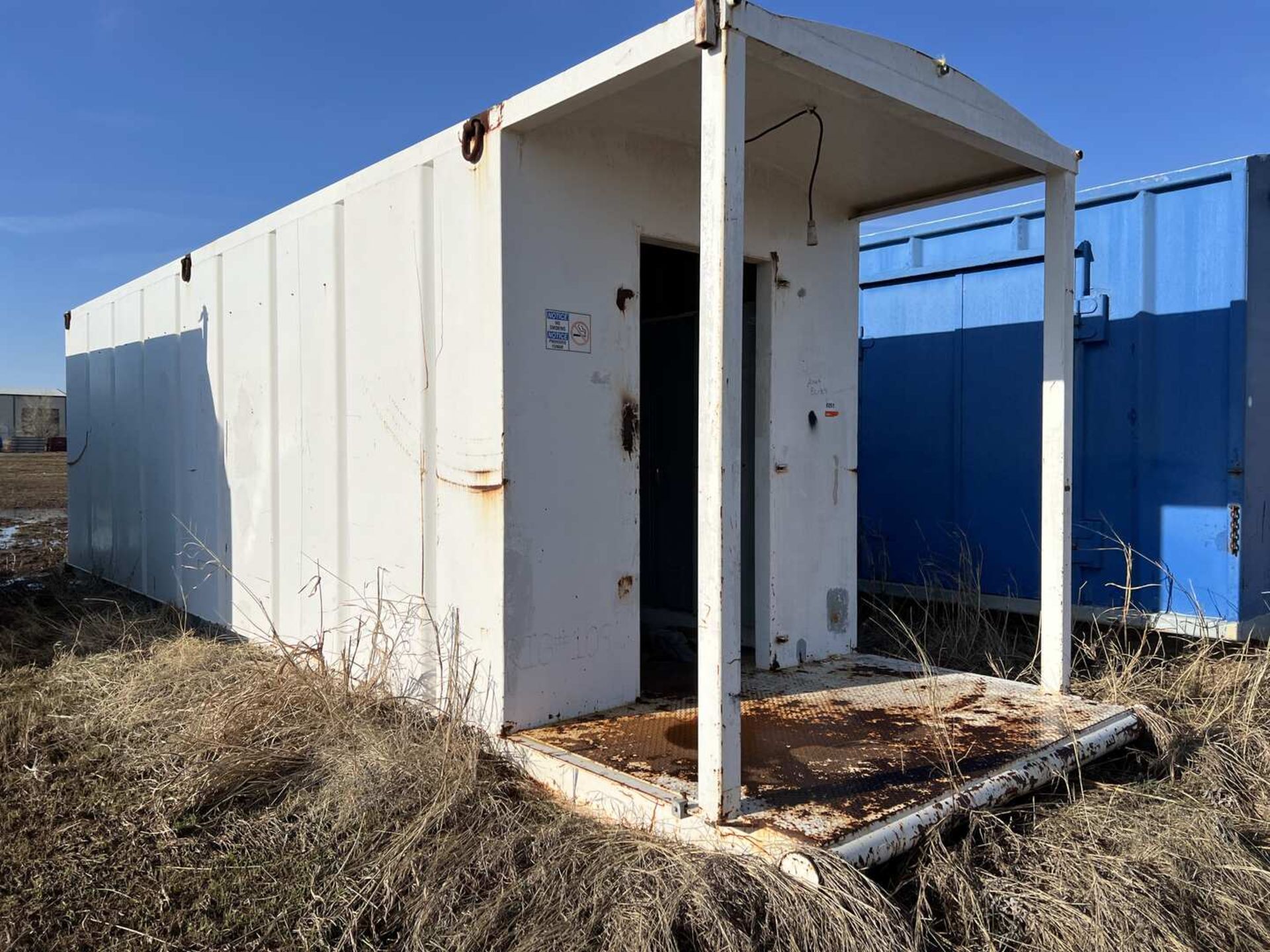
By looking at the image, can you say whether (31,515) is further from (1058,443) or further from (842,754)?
(1058,443)

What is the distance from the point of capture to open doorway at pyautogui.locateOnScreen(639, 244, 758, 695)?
17.6 feet

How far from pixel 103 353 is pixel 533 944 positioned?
7.37 meters

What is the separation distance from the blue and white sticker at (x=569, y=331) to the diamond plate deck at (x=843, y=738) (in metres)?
1.51

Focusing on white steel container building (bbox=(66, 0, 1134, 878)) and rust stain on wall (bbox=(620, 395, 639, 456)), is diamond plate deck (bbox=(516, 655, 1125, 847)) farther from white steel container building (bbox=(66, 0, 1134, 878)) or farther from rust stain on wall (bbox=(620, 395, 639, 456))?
rust stain on wall (bbox=(620, 395, 639, 456))

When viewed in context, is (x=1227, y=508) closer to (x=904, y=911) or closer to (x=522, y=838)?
(x=904, y=911)

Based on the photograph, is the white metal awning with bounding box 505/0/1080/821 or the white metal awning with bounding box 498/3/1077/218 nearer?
the white metal awning with bounding box 505/0/1080/821

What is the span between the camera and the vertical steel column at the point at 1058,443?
407 centimetres

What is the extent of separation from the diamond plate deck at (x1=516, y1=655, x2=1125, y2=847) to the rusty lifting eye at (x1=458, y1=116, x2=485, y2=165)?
225 centimetres

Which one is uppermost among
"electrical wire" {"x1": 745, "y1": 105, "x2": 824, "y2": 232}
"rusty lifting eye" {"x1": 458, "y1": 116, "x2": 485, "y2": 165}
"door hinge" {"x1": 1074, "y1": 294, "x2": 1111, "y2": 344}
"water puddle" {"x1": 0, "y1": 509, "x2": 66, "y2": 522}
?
"electrical wire" {"x1": 745, "y1": 105, "x2": 824, "y2": 232}

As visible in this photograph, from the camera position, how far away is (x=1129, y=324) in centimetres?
525

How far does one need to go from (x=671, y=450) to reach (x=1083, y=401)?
243 centimetres

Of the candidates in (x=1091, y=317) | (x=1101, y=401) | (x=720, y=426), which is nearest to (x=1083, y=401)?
(x=1101, y=401)

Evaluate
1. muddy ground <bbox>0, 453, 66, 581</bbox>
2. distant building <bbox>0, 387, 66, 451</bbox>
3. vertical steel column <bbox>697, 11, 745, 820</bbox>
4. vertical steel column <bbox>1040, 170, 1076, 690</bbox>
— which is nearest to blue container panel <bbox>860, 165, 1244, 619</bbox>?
vertical steel column <bbox>1040, 170, 1076, 690</bbox>

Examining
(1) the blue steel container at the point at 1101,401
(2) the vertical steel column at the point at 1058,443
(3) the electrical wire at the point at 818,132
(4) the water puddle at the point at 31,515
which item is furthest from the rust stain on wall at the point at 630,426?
(4) the water puddle at the point at 31,515
